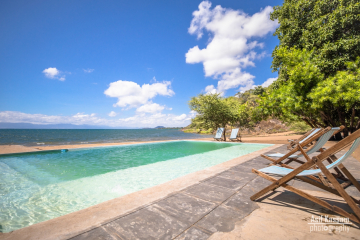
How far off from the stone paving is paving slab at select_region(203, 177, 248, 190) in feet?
0.06

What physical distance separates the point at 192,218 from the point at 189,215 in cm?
7

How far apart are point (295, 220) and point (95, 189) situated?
4.21 metres

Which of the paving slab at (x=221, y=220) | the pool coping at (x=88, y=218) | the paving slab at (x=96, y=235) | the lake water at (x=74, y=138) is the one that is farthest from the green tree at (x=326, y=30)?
the lake water at (x=74, y=138)

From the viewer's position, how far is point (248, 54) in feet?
73.1

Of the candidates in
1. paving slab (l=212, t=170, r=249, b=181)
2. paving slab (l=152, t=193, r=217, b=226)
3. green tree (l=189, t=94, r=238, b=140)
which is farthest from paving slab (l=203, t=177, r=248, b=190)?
green tree (l=189, t=94, r=238, b=140)

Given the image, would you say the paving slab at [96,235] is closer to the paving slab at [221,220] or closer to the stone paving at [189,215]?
the stone paving at [189,215]

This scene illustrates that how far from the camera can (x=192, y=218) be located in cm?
184

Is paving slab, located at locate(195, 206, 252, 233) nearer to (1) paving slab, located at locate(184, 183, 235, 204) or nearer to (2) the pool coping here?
(1) paving slab, located at locate(184, 183, 235, 204)

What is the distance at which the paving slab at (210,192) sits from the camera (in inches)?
93.3

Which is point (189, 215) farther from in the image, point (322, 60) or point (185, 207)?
point (322, 60)

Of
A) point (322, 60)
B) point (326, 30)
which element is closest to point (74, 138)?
point (322, 60)

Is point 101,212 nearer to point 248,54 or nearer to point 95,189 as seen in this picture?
point 95,189

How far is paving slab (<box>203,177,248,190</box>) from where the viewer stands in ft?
9.36

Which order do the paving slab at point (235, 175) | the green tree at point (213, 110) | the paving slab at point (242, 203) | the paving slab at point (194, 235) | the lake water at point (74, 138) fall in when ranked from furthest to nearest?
the lake water at point (74, 138) → the green tree at point (213, 110) → the paving slab at point (235, 175) → the paving slab at point (242, 203) → the paving slab at point (194, 235)
